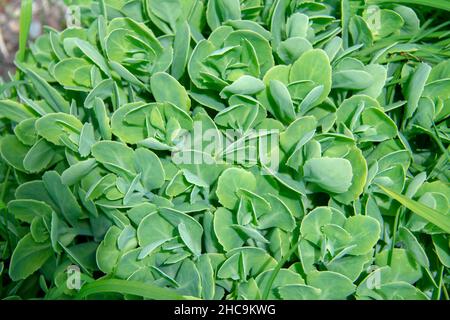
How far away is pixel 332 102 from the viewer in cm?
88

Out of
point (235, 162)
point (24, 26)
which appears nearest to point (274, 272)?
point (235, 162)

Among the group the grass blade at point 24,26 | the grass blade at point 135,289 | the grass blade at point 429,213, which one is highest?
the grass blade at point 24,26

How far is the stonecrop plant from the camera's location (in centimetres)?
81

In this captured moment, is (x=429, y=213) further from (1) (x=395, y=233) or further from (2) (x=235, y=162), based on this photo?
(2) (x=235, y=162)

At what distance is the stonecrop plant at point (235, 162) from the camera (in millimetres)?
805

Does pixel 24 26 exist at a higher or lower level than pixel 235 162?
higher

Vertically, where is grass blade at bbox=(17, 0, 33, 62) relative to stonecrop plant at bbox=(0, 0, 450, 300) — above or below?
above

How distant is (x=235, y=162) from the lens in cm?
85

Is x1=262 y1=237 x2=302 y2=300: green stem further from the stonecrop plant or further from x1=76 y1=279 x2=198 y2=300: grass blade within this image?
x1=76 y1=279 x2=198 y2=300: grass blade

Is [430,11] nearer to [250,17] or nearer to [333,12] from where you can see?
[333,12]

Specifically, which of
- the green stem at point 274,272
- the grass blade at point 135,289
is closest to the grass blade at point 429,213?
the green stem at point 274,272

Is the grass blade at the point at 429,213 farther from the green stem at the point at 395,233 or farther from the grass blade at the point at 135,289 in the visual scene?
the grass blade at the point at 135,289

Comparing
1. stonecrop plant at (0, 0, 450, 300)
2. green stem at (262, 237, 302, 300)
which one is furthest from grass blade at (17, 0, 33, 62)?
green stem at (262, 237, 302, 300)

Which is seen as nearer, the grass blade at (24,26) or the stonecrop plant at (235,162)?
the stonecrop plant at (235,162)
